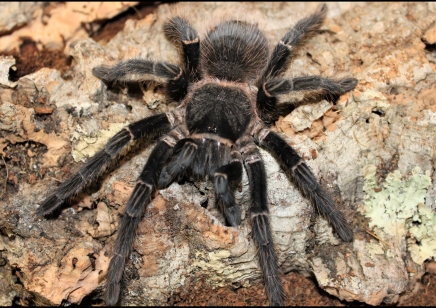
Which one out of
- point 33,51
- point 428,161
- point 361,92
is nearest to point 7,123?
point 33,51

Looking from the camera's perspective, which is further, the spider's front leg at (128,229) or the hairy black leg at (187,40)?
the hairy black leg at (187,40)

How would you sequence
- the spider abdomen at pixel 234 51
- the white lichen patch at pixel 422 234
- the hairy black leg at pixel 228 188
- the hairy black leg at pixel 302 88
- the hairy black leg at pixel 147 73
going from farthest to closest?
the spider abdomen at pixel 234 51 → the hairy black leg at pixel 147 73 → the hairy black leg at pixel 302 88 → the white lichen patch at pixel 422 234 → the hairy black leg at pixel 228 188

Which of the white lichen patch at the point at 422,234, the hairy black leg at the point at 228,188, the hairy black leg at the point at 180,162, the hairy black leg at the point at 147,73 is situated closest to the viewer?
the hairy black leg at the point at 228,188

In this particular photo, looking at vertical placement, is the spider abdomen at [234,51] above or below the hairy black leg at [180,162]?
above

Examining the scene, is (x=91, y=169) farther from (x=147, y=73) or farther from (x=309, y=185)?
(x=309, y=185)

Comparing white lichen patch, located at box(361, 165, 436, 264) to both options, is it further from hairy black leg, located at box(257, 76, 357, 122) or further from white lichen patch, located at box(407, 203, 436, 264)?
hairy black leg, located at box(257, 76, 357, 122)

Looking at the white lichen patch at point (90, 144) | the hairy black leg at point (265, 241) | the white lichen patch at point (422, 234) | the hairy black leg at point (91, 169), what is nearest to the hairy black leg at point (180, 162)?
the hairy black leg at point (91, 169)

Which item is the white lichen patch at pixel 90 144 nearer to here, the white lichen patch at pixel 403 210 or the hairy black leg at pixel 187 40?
the hairy black leg at pixel 187 40

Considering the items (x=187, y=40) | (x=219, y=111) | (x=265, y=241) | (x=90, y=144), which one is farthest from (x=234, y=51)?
(x=265, y=241)
